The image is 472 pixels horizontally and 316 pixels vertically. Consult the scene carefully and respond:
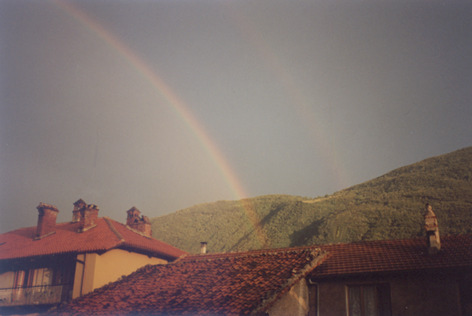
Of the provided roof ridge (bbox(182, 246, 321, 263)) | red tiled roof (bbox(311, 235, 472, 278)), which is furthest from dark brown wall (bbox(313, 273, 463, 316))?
roof ridge (bbox(182, 246, 321, 263))

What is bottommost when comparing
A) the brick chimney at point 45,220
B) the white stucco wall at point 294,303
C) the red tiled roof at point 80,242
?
the white stucco wall at point 294,303

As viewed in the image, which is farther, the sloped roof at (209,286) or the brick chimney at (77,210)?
the brick chimney at (77,210)

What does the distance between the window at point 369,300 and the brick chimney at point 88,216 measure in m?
18.7

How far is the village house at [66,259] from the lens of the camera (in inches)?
977

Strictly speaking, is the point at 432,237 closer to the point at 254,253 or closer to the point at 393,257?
the point at 393,257

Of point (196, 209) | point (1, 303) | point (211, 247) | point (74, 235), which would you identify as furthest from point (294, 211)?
point (1, 303)

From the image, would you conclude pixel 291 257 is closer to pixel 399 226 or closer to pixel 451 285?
pixel 451 285

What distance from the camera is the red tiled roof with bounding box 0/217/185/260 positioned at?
25.7m

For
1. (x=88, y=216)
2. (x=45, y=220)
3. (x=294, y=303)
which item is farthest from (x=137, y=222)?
(x=294, y=303)

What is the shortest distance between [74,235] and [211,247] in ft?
112

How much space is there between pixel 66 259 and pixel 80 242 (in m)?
1.24

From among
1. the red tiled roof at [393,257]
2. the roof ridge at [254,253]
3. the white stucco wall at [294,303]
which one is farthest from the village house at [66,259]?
the red tiled roof at [393,257]

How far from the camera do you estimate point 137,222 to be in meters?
32.8

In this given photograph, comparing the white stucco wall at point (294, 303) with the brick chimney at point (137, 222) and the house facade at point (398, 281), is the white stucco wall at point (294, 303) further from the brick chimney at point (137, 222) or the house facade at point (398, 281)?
the brick chimney at point (137, 222)
